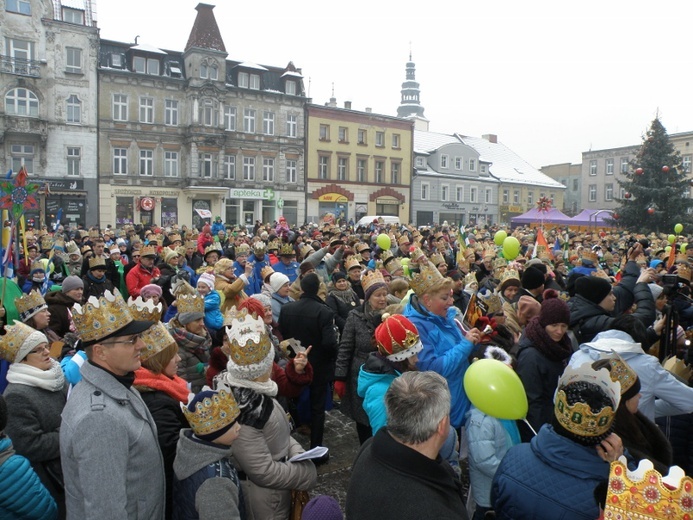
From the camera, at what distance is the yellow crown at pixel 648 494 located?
1.53 metres

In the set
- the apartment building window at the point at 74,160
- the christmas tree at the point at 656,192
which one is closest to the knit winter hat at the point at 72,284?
the christmas tree at the point at 656,192

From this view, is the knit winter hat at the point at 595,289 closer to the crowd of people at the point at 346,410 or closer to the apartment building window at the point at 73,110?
the crowd of people at the point at 346,410

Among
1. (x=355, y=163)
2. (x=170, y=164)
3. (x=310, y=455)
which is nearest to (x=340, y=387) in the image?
(x=310, y=455)

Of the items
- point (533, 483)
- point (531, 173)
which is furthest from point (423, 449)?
point (531, 173)

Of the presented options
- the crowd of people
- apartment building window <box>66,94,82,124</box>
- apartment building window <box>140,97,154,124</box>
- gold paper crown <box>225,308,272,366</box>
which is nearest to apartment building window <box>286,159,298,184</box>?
apartment building window <box>140,97,154,124</box>

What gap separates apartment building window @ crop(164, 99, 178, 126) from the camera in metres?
35.1

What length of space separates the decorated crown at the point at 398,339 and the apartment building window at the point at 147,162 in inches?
1370

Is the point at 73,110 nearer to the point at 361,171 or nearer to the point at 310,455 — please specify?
the point at 361,171

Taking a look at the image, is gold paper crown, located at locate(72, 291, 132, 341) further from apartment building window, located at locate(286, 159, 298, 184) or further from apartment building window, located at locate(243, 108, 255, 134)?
apartment building window, located at locate(286, 159, 298, 184)

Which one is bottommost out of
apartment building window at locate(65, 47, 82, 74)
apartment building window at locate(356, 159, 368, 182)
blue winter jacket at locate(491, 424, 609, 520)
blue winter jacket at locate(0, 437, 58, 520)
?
blue winter jacket at locate(0, 437, 58, 520)

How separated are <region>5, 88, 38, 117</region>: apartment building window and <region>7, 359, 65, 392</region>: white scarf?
33451 mm

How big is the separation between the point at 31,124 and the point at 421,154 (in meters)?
31.8

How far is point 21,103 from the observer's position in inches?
1195

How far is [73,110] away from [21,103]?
277 cm
